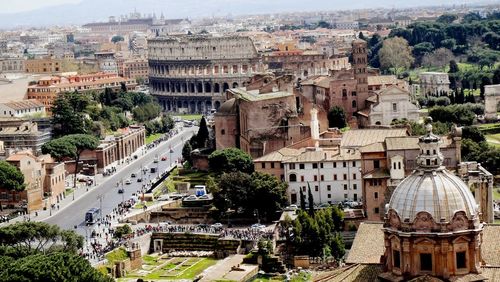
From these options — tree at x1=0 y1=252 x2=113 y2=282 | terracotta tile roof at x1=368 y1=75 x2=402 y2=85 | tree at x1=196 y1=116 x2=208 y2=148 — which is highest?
tree at x1=0 y1=252 x2=113 y2=282

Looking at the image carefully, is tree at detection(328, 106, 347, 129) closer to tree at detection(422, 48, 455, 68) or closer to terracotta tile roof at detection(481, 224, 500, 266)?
terracotta tile roof at detection(481, 224, 500, 266)

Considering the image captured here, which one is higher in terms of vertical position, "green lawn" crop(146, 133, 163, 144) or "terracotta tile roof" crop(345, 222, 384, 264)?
"terracotta tile roof" crop(345, 222, 384, 264)

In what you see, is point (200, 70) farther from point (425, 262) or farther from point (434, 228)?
point (434, 228)

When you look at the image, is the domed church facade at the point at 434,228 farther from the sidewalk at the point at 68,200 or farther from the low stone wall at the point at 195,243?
the sidewalk at the point at 68,200

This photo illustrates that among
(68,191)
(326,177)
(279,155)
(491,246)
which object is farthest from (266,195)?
(491,246)

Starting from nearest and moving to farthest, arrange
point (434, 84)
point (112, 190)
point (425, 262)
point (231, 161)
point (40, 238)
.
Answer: point (425, 262), point (40, 238), point (231, 161), point (112, 190), point (434, 84)

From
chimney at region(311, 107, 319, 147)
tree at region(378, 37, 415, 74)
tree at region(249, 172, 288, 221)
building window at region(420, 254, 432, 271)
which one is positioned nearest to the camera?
building window at region(420, 254, 432, 271)

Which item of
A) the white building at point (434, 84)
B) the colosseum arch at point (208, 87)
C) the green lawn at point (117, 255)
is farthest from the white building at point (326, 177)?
the colosseum arch at point (208, 87)

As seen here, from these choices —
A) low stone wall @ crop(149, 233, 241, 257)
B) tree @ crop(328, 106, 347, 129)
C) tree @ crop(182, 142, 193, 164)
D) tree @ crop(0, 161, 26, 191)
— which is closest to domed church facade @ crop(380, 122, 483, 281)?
low stone wall @ crop(149, 233, 241, 257)
